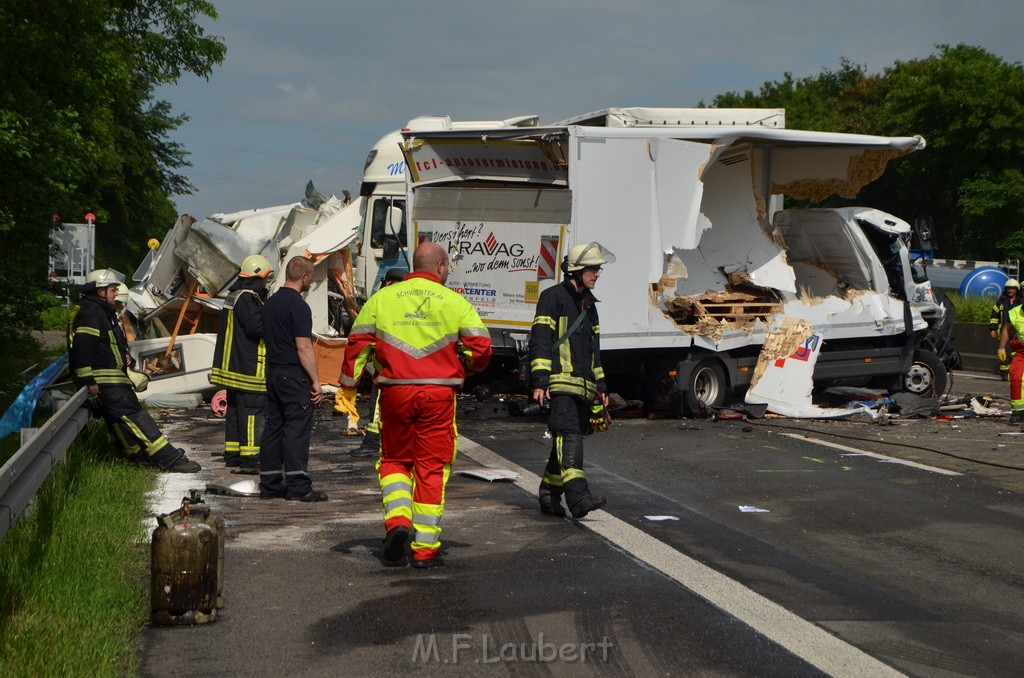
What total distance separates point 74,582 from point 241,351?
4.33 m

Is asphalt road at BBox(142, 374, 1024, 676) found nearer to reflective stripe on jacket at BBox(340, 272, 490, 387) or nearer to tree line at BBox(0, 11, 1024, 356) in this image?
reflective stripe on jacket at BBox(340, 272, 490, 387)

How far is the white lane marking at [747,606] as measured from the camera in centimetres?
485

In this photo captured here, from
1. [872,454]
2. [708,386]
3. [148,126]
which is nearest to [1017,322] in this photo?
[708,386]

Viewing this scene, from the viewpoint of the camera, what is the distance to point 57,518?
22.8 ft

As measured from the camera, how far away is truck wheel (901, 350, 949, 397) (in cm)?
1602

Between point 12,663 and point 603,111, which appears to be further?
point 603,111

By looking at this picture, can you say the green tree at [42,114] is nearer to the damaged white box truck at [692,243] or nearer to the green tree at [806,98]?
the damaged white box truck at [692,243]

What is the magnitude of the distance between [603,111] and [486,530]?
7.41 meters

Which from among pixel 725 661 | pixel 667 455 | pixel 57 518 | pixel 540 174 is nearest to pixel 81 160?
pixel 540 174

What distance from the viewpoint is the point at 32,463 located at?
6.41 meters

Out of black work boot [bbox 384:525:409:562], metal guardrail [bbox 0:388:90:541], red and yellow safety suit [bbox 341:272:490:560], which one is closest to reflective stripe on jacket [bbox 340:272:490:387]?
red and yellow safety suit [bbox 341:272:490:560]

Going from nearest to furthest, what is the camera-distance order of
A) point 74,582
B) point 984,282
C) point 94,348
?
1. point 74,582
2. point 94,348
3. point 984,282

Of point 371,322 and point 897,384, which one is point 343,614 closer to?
point 371,322

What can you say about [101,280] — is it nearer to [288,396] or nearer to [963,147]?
[288,396]
